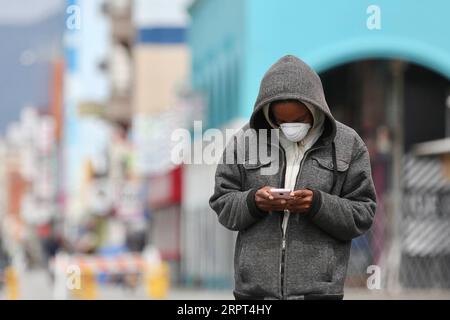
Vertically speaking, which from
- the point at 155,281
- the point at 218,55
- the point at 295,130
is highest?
the point at 218,55

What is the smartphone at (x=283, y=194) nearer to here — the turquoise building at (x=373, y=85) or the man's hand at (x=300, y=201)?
the man's hand at (x=300, y=201)

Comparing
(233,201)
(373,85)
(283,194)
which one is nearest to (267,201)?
(283,194)

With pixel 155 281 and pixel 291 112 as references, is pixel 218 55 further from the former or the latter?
pixel 291 112

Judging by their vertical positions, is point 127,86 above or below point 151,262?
above

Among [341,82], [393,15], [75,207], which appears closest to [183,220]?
[341,82]

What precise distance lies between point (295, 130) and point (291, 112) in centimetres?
7

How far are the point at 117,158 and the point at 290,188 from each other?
191 feet

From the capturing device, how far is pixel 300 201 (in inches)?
231

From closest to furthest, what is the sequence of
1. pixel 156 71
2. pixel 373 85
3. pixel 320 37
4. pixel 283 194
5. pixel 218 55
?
pixel 283 194 < pixel 320 37 < pixel 218 55 < pixel 373 85 < pixel 156 71

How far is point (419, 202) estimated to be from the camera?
28453mm

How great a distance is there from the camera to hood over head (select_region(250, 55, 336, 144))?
5.91 metres

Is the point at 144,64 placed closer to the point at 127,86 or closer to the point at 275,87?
the point at 127,86

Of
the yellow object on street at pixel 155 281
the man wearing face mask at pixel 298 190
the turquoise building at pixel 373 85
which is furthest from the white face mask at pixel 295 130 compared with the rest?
the yellow object on street at pixel 155 281

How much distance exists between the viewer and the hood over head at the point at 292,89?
5.91 meters
